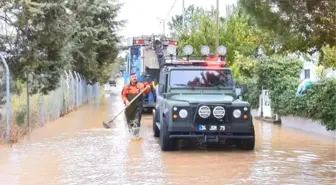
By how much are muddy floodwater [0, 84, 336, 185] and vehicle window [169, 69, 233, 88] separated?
1.49 m

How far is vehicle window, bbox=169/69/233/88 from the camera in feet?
46.7

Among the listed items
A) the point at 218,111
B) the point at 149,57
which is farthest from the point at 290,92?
the point at 149,57

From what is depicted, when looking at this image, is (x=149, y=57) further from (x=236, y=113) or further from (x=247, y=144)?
(x=236, y=113)

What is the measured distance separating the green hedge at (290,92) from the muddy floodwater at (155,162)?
2.56 ft

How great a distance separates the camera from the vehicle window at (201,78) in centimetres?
1423

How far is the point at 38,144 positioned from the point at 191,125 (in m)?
4.18

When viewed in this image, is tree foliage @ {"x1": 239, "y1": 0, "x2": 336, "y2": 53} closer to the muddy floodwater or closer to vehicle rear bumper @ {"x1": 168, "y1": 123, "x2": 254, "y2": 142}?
the muddy floodwater

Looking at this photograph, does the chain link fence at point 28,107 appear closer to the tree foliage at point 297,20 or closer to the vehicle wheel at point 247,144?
the vehicle wheel at point 247,144

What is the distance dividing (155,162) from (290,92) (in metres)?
9.02

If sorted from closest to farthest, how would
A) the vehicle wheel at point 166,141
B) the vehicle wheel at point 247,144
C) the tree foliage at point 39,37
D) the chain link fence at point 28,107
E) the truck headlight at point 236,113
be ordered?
1. the truck headlight at point 236,113
2. the vehicle wheel at point 166,141
3. the vehicle wheel at point 247,144
4. the chain link fence at point 28,107
5. the tree foliage at point 39,37

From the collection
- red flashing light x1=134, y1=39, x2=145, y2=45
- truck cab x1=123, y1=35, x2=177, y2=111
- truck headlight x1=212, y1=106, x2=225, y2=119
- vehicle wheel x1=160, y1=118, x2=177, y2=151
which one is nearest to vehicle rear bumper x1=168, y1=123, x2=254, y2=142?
vehicle wheel x1=160, y1=118, x2=177, y2=151

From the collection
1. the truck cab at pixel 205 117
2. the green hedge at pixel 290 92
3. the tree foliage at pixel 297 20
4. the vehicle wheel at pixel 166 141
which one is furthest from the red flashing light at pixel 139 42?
the tree foliage at pixel 297 20

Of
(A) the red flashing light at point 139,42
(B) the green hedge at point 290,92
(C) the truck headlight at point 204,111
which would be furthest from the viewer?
(A) the red flashing light at point 139,42

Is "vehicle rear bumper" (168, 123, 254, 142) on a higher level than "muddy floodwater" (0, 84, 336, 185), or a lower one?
higher
